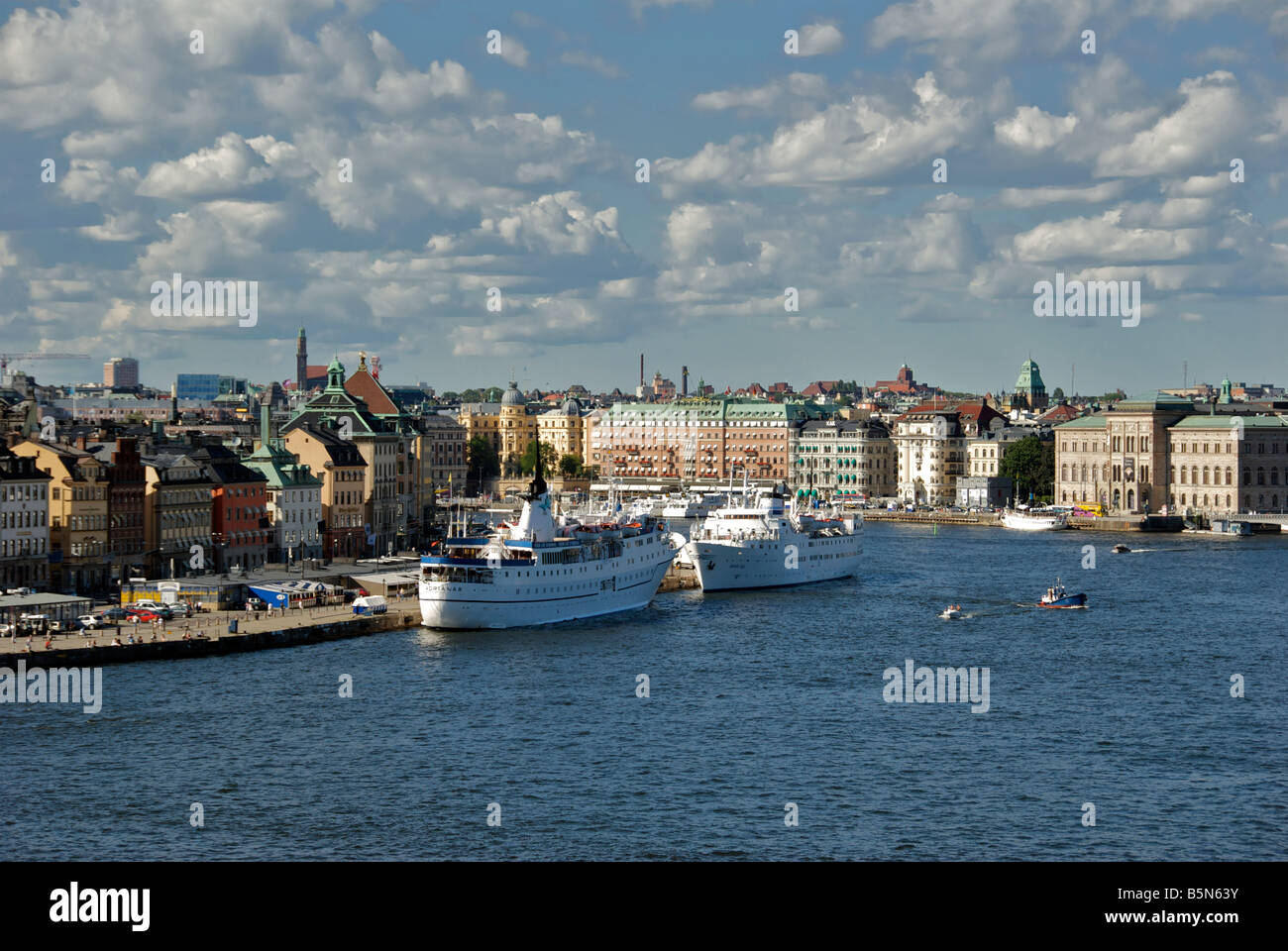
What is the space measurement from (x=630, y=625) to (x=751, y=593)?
16510mm

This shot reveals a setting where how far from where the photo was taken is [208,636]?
176ft

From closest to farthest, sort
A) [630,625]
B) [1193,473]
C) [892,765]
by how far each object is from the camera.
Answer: [892,765], [630,625], [1193,473]

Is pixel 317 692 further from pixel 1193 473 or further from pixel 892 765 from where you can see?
pixel 1193 473

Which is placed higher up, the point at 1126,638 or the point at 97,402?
the point at 97,402

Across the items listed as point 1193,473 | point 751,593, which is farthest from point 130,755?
point 1193,473

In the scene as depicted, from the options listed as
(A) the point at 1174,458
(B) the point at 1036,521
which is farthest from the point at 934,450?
(B) the point at 1036,521

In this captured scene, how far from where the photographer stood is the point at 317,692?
45312 mm

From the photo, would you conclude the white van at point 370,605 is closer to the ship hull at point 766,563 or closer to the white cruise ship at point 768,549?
the ship hull at point 766,563

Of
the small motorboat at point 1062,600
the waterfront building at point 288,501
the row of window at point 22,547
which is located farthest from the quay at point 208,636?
the small motorboat at point 1062,600

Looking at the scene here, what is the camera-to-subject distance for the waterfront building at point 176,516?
7206 centimetres

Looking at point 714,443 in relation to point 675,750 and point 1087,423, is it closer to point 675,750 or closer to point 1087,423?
point 1087,423

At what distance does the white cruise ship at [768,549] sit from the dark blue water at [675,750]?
1676 centimetres

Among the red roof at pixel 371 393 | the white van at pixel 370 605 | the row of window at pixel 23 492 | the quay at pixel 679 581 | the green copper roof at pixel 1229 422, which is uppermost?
the red roof at pixel 371 393
